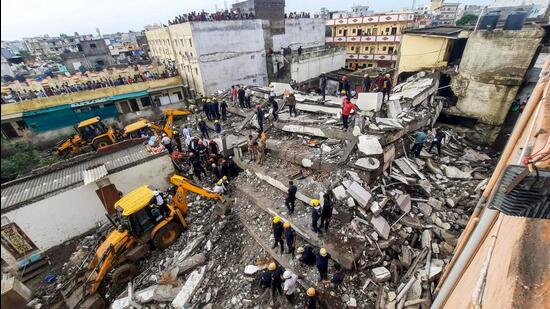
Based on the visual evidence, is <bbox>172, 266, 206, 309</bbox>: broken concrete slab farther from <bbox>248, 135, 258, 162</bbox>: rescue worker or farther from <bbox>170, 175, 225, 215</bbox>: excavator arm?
<bbox>248, 135, 258, 162</bbox>: rescue worker

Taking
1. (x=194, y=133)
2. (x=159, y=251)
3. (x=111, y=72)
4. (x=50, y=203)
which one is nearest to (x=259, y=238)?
(x=159, y=251)

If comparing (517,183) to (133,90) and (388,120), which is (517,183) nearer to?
(388,120)

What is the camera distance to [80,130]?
1573 centimetres

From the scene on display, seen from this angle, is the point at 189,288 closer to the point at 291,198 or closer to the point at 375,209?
the point at 291,198

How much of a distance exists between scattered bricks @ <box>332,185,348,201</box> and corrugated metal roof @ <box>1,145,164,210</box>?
9.05 metres

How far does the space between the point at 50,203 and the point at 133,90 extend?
1444 centimetres

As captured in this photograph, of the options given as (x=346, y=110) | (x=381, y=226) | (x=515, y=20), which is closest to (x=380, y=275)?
(x=381, y=226)

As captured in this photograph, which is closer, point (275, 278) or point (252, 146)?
point (275, 278)

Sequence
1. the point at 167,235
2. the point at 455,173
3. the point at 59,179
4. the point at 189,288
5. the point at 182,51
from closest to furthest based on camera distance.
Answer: the point at 189,288 < the point at 167,235 < the point at 59,179 < the point at 455,173 < the point at 182,51

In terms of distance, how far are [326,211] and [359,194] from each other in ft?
5.13

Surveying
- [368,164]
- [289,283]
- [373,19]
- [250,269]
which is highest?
[373,19]

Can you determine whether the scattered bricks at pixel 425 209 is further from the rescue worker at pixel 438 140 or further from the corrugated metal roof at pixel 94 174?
the corrugated metal roof at pixel 94 174

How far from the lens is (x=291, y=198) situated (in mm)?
8414

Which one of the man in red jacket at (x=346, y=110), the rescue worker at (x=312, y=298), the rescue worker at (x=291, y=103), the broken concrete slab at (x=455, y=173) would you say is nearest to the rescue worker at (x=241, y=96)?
the rescue worker at (x=291, y=103)
